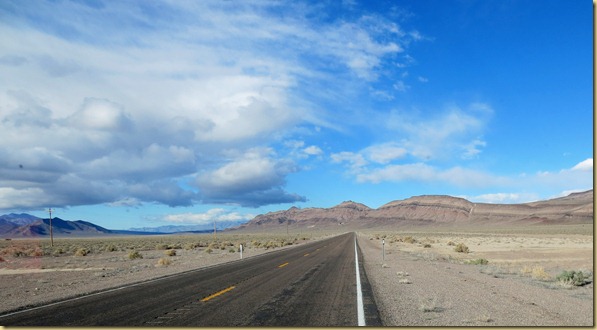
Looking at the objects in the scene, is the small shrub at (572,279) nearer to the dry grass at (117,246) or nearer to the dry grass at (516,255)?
the dry grass at (516,255)

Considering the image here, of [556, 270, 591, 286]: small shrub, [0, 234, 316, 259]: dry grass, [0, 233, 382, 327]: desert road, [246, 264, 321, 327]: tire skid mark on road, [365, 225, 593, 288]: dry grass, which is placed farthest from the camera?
[0, 234, 316, 259]: dry grass

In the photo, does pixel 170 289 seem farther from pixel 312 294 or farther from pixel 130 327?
pixel 130 327

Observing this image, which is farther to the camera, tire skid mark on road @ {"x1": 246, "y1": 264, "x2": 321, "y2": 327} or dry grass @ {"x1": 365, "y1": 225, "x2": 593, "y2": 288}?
dry grass @ {"x1": 365, "y1": 225, "x2": 593, "y2": 288}

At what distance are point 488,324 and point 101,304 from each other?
9072 mm

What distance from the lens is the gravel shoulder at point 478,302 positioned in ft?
29.8

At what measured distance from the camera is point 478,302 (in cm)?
1128

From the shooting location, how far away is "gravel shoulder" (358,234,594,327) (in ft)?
29.8

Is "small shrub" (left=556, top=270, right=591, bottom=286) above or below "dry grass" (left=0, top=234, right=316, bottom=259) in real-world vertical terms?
above

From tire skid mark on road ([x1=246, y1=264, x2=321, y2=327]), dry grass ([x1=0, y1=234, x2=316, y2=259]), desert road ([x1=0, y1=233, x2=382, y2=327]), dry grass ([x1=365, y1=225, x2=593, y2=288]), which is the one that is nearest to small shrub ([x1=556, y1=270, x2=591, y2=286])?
dry grass ([x1=365, y1=225, x2=593, y2=288])

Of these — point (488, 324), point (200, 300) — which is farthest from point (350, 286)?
point (488, 324)

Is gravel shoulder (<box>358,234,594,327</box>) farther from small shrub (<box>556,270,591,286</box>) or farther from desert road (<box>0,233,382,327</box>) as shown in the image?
desert road (<box>0,233,382,327</box>)

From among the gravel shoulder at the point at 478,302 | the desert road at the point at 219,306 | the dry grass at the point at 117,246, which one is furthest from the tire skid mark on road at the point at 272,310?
the dry grass at the point at 117,246

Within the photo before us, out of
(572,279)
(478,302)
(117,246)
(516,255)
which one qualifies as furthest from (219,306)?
(117,246)

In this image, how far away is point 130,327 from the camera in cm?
885
